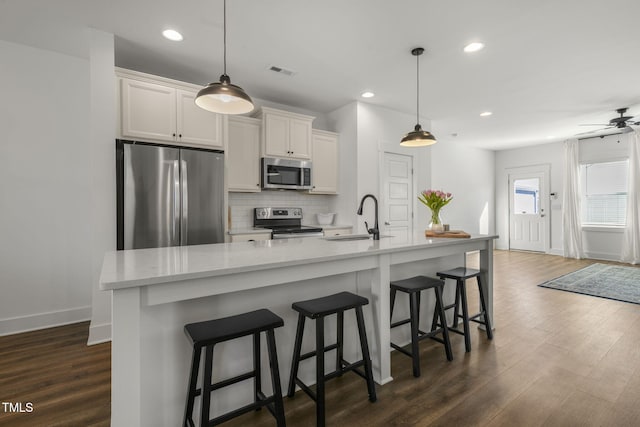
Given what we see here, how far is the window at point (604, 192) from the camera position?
6363mm

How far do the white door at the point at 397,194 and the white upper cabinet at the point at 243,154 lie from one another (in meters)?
2.04

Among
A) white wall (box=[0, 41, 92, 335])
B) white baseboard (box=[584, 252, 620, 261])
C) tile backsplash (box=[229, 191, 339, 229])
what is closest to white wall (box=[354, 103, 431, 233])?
tile backsplash (box=[229, 191, 339, 229])

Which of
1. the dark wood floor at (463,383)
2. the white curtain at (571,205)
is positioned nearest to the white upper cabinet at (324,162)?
the dark wood floor at (463,383)

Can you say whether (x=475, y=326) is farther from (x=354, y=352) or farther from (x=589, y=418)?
(x=354, y=352)

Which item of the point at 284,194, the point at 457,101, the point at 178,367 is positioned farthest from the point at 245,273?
the point at 457,101

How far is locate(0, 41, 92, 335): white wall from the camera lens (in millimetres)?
2908

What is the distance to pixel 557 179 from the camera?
23.5ft

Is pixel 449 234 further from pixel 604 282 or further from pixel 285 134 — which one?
pixel 604 282

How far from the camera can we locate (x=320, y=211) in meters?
4.98

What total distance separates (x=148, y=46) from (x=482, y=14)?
10.1 feet

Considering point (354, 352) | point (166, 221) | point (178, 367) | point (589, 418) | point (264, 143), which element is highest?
point (264, 143)

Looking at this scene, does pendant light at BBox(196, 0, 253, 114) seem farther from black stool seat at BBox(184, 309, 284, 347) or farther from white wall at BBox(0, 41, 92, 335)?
white wall at BBox(0, 41, 92, 335)

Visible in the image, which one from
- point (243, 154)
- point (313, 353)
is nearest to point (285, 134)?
point (243, 154)

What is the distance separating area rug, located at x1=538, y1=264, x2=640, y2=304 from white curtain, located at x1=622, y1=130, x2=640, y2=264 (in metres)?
0.61
